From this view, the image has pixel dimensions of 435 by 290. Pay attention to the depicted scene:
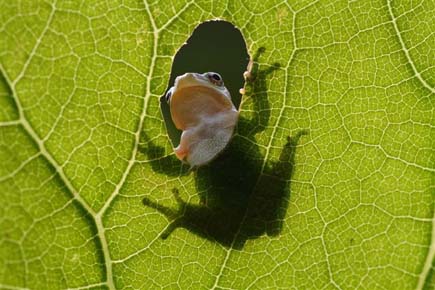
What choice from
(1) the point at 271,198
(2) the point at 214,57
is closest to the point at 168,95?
(2) the point at 214,57

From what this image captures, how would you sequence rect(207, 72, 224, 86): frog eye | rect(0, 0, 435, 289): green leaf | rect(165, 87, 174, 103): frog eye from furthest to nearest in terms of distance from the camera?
rect(207, 72, 224, 86): frog eye, rect(165, 87, 174, 103): frog eye, rect(0, 0, 435, 289): green leaf

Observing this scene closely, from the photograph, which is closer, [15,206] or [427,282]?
[15,206]

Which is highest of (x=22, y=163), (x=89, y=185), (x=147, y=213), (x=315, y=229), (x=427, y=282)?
(x=22, y=163)

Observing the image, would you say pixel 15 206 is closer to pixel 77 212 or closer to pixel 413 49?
pixel 77 212

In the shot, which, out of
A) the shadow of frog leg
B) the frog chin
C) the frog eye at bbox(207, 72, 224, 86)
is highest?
the frog eye at bbox(207, 72, 224, 86)

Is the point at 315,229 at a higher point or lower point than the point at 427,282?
higher

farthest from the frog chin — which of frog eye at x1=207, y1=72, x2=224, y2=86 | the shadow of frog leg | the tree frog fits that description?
the shadow of frog leg

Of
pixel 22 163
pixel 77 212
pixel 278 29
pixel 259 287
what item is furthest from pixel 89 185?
pixel 278 29

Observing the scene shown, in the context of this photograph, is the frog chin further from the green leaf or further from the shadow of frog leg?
the shadow of frog leg
